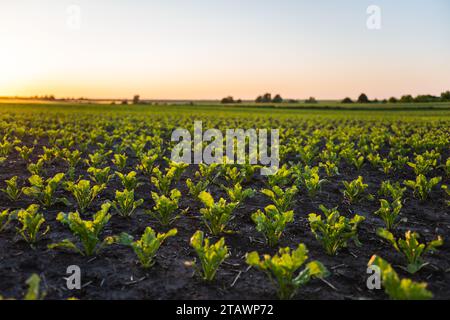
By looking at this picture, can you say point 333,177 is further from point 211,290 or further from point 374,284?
point 211,290

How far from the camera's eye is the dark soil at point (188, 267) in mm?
3783

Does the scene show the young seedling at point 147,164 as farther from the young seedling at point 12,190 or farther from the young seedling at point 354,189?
the young seedling at point 354,189

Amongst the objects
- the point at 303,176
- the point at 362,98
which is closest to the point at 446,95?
the point at 362,98

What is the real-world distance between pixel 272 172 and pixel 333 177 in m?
2.15

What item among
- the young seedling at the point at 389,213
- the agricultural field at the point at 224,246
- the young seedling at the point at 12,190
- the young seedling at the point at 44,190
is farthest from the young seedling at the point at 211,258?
the young seedling at the point at 12,190

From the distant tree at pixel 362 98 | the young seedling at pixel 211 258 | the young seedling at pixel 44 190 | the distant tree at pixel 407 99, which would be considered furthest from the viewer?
the distant tree at pixel 362 98

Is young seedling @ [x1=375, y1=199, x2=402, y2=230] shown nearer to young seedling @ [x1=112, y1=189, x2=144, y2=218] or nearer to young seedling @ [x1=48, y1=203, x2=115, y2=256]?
young seedling @ [x1=112, y1=189, x2=144, y2=218]

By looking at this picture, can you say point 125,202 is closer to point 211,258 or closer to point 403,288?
point 211,258

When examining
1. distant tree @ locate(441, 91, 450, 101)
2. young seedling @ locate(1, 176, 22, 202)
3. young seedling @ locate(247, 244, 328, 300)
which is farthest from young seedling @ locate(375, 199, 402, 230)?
distant tree @ locate(441, 91, 450, 101)

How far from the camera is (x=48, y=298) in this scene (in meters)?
3.59

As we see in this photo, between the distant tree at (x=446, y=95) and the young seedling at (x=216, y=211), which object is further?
the distant tree at (x=446, y=95)

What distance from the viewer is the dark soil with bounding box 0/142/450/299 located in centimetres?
378

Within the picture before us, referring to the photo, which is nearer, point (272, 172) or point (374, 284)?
point (374, 284)
